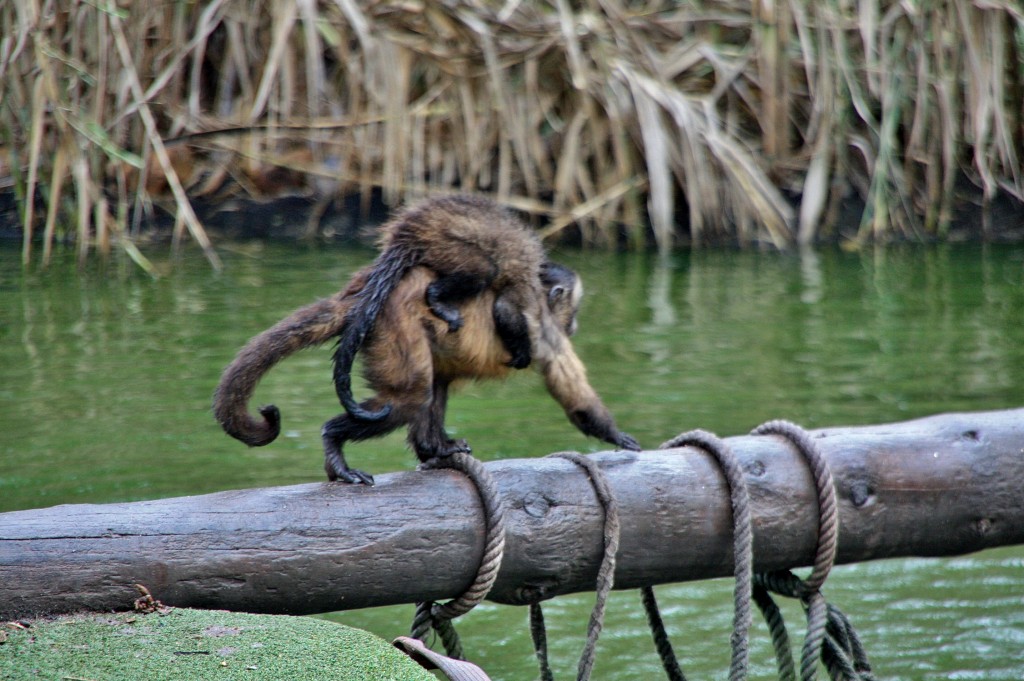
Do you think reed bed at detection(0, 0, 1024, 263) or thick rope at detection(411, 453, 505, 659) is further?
reed bed at detection(0, 0, 1024, 263)

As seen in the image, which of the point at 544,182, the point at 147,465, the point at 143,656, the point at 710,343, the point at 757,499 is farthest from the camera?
the point at 544,182

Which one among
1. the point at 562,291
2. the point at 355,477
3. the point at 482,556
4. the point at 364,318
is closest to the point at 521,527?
the point at 482,556

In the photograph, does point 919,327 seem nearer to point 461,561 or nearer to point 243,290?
point 243,290

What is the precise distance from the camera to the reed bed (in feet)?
32.3

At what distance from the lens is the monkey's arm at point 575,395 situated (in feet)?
11.3

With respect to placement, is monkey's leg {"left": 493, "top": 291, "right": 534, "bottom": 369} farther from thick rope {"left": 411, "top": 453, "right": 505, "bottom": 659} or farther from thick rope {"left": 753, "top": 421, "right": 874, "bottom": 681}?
thick rope {"left": 753, "top": 421, "right": 874, "bottom": 681}

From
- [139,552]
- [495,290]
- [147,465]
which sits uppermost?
[495,290]

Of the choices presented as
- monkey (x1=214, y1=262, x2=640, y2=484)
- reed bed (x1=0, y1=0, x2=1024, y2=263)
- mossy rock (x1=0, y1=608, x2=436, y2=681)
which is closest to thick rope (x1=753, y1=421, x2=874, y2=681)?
monkey (x1=214, y1=262, x2=640, y2=484)

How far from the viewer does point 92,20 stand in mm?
8242

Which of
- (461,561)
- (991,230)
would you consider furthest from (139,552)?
(991,230)

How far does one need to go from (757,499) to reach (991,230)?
32.1 feet

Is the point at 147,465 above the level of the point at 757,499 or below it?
below

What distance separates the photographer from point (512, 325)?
129 inches

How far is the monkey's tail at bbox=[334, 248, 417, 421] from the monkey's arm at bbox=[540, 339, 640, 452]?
559mm
